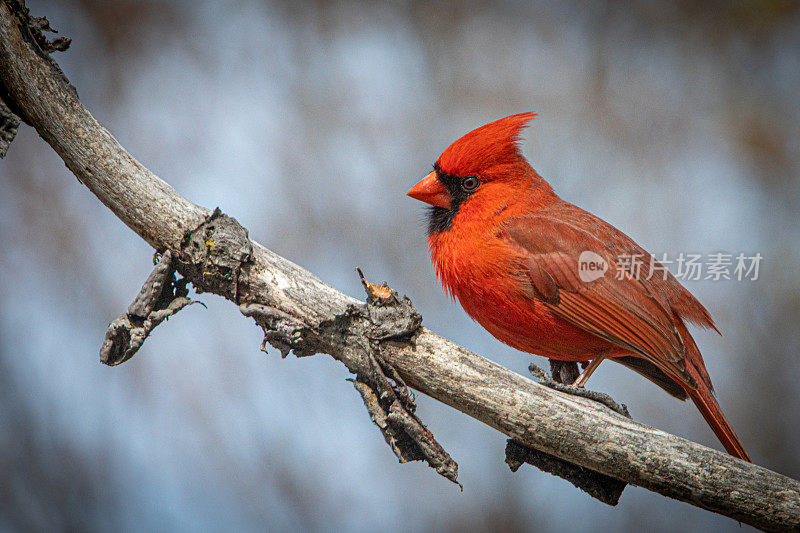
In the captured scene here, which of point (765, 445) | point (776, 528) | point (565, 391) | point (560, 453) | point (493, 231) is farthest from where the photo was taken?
point (765, 445)

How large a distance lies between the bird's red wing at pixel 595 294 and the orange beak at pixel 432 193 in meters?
0.21

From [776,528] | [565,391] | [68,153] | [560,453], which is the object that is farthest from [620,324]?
[68,153]

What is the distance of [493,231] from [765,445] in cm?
167

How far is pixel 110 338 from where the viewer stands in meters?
1.58

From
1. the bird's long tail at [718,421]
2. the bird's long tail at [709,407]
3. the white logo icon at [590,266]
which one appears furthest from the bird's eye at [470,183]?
the bird's long tail at [718,421]

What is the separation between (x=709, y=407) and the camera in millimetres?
1771

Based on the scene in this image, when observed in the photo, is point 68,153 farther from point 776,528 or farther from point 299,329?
point 776,528

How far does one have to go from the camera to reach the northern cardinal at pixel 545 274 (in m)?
1.75

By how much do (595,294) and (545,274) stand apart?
143 millimetres

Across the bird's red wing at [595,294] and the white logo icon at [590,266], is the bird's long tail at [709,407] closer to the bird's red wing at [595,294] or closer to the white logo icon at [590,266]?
the bird's red wing at [595,294]

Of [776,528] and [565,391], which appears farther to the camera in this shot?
[565,391]

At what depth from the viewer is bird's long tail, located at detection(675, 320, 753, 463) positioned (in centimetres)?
176

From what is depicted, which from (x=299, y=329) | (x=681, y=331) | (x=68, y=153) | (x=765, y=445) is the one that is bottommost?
(x=299, y=329)

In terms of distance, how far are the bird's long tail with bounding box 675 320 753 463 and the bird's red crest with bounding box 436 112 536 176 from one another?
0.70 meters
